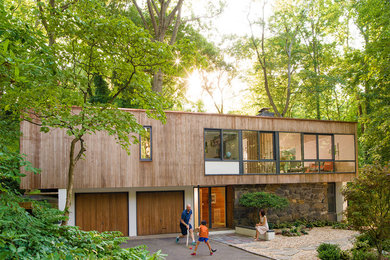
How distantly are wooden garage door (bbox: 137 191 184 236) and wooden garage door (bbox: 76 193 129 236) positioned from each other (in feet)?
2.10

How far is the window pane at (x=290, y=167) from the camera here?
53.0 ft

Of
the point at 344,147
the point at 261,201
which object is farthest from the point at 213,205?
the point at 344,147

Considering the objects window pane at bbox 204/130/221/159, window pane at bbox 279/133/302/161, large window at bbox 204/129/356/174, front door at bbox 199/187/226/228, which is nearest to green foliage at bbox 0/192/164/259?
window pane at bbox 204/130/221/159

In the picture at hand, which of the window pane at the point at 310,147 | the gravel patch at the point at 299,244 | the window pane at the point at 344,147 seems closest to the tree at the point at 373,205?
the gravel patch at the point at 299,244

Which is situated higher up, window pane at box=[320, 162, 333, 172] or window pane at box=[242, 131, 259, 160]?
window pane at box=[242, 131, 259, 160]

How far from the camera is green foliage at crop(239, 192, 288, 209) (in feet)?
46.4

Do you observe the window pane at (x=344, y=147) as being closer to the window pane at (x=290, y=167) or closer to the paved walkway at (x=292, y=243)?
the window pane at (x=290, y=167)

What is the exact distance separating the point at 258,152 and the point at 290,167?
203 centimetres

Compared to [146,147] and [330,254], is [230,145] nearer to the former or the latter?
[146,147]

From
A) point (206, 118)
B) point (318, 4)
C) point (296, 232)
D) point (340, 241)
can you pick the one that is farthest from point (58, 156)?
point (318, 4)

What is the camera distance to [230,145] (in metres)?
15.2

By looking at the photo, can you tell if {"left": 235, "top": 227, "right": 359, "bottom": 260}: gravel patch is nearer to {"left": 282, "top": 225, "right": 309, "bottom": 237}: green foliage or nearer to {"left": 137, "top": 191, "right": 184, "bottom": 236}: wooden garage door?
{"left": 282, "top": 225, "right": 309, "bottom": 237}: green foliage

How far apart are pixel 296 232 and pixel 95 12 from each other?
38.2 ft

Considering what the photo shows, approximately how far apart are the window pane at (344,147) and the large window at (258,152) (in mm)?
4357
